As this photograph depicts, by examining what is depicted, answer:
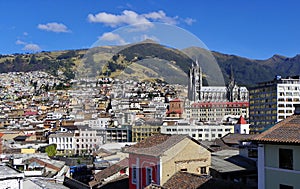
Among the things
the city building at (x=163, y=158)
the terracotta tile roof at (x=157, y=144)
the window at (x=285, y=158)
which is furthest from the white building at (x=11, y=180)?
the window at (x=285, y=158)

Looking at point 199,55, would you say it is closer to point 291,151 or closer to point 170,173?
point 291,151

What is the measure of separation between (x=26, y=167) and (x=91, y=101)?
17.4 meters

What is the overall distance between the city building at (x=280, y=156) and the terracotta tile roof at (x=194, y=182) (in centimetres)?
181

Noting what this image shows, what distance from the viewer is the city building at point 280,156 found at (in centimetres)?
911

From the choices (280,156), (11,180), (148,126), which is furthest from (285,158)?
(11,180)

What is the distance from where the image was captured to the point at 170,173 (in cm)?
1234

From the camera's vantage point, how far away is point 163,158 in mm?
10750

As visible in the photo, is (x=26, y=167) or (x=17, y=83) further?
(x=17, y=83)

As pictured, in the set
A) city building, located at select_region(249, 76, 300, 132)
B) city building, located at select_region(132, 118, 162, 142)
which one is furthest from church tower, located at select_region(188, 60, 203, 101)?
city building, located at select_region(249, 76, 300, 132)

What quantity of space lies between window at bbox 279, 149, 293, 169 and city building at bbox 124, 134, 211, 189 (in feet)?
8.65

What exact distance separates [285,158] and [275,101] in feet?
262

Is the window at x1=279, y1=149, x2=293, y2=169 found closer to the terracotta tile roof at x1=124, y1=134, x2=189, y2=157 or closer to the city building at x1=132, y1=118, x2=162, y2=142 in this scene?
the terracotta tile roof at x1=124, y1=134, x2=189, y2=157

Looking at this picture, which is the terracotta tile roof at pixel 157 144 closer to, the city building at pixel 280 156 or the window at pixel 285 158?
the city building at pixel 280 156

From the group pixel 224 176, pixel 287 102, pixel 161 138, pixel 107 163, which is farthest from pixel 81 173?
pixel 287 102
